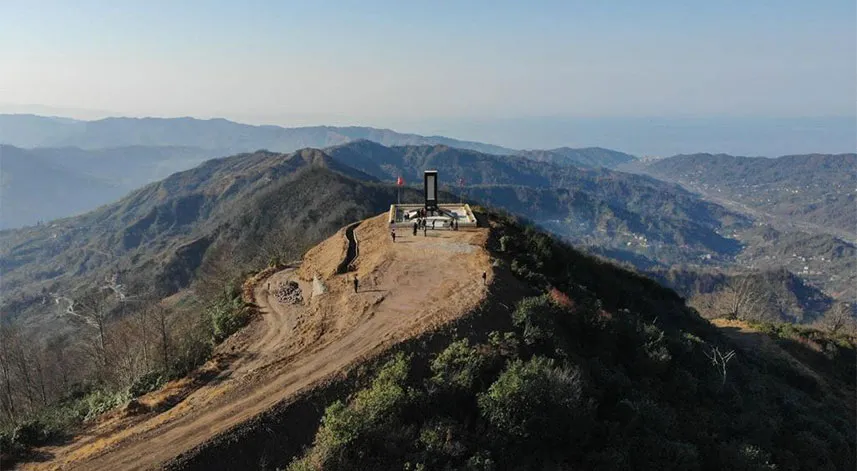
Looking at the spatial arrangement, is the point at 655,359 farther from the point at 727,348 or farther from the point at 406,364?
the point at 727,348

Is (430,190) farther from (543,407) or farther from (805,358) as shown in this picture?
(805,358)

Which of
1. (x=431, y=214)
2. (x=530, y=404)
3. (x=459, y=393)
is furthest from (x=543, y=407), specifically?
(x=431, y=214)

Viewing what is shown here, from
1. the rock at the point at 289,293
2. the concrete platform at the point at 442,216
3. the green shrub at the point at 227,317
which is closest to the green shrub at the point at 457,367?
the rock at the point at 289,293

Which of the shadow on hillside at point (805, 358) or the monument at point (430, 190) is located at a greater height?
the monument at point (430, 190)

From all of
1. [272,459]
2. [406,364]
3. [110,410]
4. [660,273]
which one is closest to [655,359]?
[406,364]

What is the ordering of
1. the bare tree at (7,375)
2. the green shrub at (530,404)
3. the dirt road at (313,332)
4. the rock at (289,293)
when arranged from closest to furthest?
the dirt road at (313,332)
the green shrub at (530,404)
the rock at (289,293)
the bare tree at (7,375)

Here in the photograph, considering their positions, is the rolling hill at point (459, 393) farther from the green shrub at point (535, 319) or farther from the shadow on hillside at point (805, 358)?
the shadow on hillside at point (805, 358)

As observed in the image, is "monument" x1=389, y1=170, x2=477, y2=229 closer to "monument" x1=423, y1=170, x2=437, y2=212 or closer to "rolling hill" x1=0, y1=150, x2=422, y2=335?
"monument" x1=423, y1=170, x2=437, y2=212

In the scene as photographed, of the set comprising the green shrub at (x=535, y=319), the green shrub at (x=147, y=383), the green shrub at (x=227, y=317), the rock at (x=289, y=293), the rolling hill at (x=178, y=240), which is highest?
the green shrub at (x=535, y=319)
